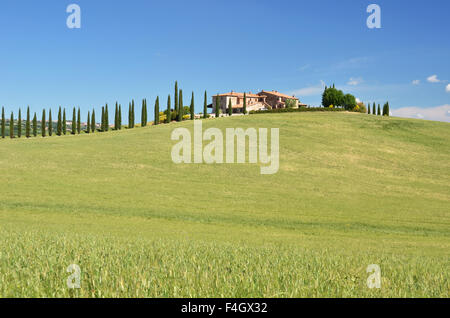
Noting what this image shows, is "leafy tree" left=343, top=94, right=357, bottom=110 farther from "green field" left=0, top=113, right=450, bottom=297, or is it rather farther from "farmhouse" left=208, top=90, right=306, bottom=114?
"green field" left=0, top=113, right=450, bottom=297

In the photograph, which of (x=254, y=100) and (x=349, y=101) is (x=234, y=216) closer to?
(x=349, y=101)

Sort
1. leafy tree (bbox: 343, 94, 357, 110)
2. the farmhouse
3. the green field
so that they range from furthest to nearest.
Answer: leafy tree (bbox: 343, 94, 357, 110) → the farmhouse → the green field

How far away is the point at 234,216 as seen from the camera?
A: 21.1m

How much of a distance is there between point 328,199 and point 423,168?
19.9 m

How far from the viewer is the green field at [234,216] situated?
4707 millimetres

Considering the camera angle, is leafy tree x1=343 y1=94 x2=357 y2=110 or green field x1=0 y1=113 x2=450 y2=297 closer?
green field x1=0 y1=113 x2=450 y2=297

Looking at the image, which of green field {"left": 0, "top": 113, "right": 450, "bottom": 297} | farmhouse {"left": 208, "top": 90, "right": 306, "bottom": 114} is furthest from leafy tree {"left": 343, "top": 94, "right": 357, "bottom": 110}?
green field {"left": 0, "top": 113, "right": 450, "bottom": 297}

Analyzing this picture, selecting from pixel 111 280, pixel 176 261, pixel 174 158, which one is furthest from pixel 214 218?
pixel 174 158

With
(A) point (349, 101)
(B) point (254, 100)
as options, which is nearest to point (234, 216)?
(A) point (349, 101)

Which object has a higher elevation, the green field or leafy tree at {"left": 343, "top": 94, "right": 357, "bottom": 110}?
leafy tree at {"left": 343, "top": 94, "right": 357, "bottom": 110}

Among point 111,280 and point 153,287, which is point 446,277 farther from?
point 111,280

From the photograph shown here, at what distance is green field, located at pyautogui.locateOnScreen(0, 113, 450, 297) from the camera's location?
15.4 ft

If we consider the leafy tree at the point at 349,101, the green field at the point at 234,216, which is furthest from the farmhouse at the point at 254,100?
the green field at the point at 234,216

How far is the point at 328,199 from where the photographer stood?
2745 cm
